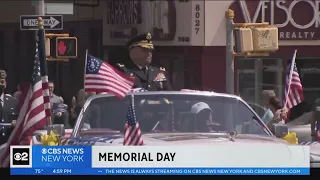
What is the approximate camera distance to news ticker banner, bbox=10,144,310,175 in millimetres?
5438

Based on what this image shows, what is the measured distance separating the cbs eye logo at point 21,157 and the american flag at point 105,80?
1184 mm

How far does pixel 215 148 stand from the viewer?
5590 millimetres

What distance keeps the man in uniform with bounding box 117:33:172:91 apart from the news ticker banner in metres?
2.91

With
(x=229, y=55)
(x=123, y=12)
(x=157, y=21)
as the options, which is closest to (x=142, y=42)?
(x=229, y=55)

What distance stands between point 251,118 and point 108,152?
7.95 ft

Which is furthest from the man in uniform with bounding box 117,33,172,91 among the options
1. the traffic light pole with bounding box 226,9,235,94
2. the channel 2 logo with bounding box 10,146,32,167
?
the traffic light pole with bounding box 226,9,235,94

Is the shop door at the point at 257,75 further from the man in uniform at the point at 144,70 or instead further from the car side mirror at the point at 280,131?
the car side mirror at the point at 280,131

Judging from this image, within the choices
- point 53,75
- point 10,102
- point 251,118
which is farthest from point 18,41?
point 251,118

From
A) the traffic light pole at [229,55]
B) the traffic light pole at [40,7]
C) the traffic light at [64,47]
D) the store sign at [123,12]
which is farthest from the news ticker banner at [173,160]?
the store sign at [123,12]

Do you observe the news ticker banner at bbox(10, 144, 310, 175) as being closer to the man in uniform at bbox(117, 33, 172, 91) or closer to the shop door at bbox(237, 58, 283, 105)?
the man in uniform at bbox(117, 33, 172, 91)

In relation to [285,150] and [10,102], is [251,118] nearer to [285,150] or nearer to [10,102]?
[285,150]

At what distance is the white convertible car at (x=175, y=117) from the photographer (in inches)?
282

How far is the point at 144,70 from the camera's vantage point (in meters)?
8.75

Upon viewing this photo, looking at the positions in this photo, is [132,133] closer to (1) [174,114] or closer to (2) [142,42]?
(1) [174,114]
